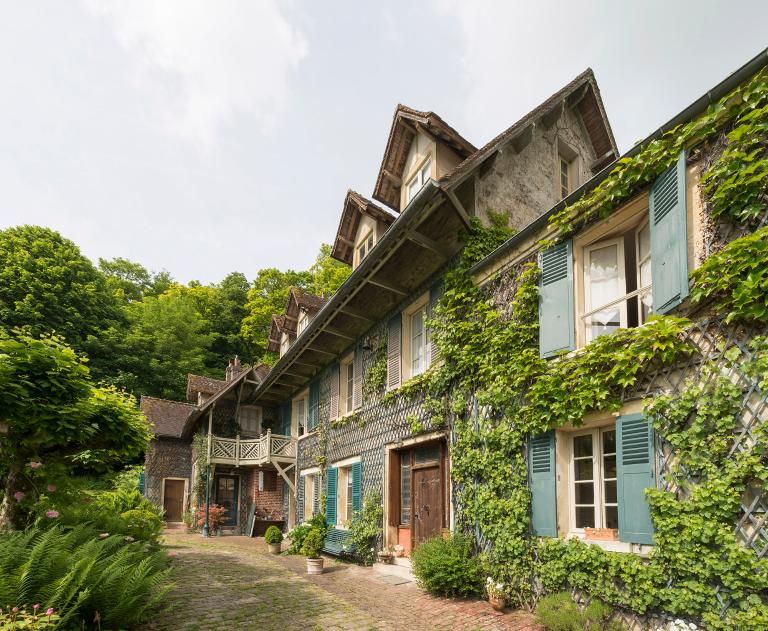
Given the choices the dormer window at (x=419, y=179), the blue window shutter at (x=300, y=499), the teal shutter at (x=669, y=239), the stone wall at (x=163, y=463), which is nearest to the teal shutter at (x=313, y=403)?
the blue window shutter at (x=300, y=499)

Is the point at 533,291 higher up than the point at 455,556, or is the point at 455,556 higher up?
the point at 533,291

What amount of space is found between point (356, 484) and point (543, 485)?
6.31 meters

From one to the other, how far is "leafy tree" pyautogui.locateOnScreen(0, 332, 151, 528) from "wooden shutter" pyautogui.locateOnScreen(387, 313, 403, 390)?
196 inches

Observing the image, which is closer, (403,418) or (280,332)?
(403,418)

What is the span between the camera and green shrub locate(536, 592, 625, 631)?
195 inches

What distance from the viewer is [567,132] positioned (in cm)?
1145

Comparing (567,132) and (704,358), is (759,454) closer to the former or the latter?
(704,358)

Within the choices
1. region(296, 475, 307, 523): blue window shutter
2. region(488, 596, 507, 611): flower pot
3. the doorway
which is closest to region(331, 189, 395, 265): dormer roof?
region(296, 475, 307, 523): blue window shutter

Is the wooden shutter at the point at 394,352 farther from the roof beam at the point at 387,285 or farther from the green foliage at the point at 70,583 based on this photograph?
the green foliage at the point at 70,583

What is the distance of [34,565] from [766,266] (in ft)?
23.2

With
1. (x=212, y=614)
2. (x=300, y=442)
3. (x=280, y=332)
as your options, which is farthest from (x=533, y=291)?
(x=280, y=332)

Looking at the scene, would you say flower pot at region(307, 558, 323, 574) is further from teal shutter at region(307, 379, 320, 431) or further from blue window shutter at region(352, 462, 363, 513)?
teal shutter at region(307, 379, 320, 431)

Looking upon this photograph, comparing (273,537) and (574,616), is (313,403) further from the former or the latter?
(574,616)

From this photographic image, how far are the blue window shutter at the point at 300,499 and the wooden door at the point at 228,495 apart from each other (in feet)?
16.5
